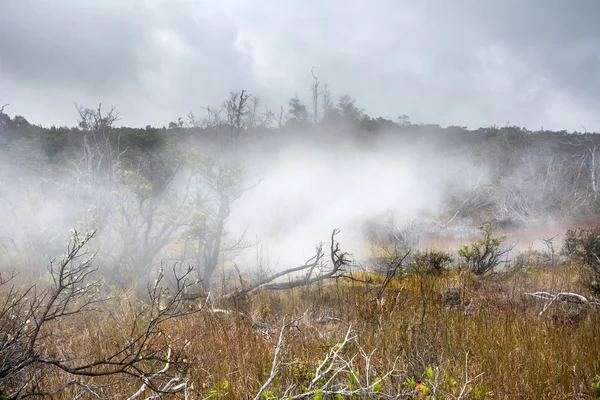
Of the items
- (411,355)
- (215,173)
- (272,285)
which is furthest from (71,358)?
(215,173)

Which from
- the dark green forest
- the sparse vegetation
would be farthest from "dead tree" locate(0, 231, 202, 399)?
the dark green forest

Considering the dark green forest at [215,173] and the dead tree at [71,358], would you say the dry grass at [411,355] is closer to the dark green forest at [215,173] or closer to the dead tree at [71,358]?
the dead tree at [71,358]

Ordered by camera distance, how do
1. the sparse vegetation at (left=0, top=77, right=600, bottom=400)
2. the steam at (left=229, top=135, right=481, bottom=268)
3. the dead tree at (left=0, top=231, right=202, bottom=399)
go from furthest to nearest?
the steam at (left=229, top=135, right=481, bottom=268)
the sparse vegetation at (left=0, top=77, right=600, bottom=400)
the dead tree at (left=0, top=231, right=202, bottom=399)

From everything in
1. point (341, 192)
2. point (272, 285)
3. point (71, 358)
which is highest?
point (341, 192)

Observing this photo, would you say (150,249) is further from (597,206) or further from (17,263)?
(597,206)

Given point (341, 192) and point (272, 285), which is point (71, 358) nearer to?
point (272, 285)

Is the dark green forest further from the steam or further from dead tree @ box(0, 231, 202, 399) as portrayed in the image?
dead tree @ box(0, 231, 202, 399)

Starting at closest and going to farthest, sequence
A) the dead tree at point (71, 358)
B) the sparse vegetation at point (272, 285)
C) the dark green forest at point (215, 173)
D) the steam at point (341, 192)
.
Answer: the dead tree at point (71, 358), the sparse vegetation at point (272, 285), the dark green forest at point (215, 173), the steam at point (341, 192)

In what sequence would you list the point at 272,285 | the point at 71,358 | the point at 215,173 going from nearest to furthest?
the point at 71,358 → the point at 272,285 → the point at 215,173

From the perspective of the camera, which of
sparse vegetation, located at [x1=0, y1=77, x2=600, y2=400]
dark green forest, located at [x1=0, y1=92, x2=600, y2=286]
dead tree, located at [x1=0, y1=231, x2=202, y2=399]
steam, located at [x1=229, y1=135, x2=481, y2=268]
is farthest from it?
steam, located at [x1=229, y1=135, x2=481, y2=268]

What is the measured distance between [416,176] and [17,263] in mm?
23728

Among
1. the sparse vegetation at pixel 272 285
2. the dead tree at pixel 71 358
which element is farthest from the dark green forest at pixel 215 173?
the dead tree at pixel 71 358

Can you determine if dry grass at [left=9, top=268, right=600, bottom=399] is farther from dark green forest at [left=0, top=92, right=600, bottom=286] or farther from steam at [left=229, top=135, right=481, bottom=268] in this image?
steam at [left=229, top=135, right=481, bottom=268]

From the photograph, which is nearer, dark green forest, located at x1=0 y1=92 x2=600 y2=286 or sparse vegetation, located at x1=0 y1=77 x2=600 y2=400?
sparse vegetation, located at x1=0 y1=77 x2=600 y2=400
